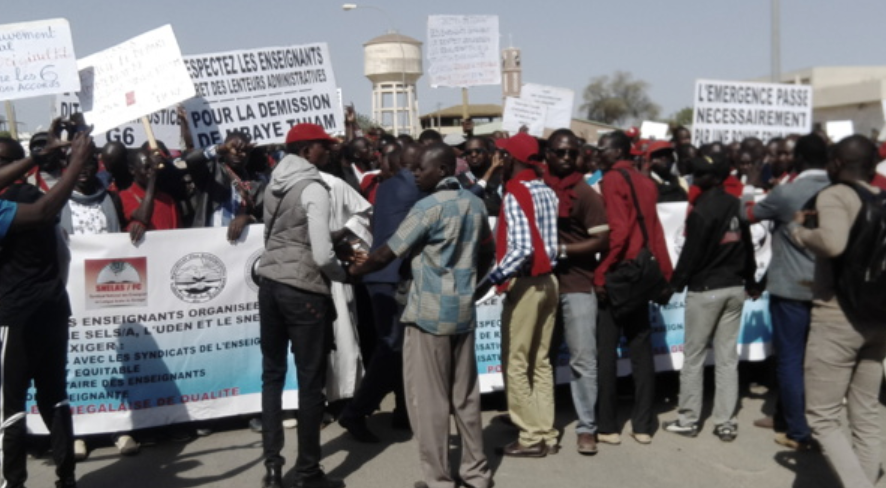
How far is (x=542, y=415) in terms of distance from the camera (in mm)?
5926

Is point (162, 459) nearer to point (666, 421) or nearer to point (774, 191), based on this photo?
point (666, 421)

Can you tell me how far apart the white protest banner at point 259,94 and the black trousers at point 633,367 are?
9.90 feet

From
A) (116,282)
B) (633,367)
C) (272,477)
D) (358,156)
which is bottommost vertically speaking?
(272,477)

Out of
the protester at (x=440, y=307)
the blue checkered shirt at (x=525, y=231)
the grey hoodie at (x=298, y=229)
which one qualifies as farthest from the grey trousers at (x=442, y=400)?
the grey hoodie at (x=298, y=229)

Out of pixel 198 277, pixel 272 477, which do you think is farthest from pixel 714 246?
pixel 198 277

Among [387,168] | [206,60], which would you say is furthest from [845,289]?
[206,60]

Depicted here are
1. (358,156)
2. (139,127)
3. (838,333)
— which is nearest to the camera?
(838,333)

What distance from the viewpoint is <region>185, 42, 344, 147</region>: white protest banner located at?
7.56 meters

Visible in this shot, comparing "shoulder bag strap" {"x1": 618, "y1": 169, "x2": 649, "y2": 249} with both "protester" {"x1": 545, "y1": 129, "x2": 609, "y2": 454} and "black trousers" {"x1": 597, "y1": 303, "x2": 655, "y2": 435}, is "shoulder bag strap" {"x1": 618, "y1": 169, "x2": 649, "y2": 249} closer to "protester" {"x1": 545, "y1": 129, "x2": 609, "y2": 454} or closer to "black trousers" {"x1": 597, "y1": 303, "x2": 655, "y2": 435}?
"protester" {"x1": 545, "y1": 129, "x2": 609, "y2": 454}

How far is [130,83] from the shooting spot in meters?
7.12

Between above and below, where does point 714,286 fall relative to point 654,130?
below

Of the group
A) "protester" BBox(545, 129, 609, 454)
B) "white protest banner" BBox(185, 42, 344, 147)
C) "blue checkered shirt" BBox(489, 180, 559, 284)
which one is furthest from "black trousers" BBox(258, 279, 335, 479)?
"white protest banner" BBox(185, 42, 344, 147)

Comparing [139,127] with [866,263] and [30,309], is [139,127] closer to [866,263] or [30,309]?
[30,309]

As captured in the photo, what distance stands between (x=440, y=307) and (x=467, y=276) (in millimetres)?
236
